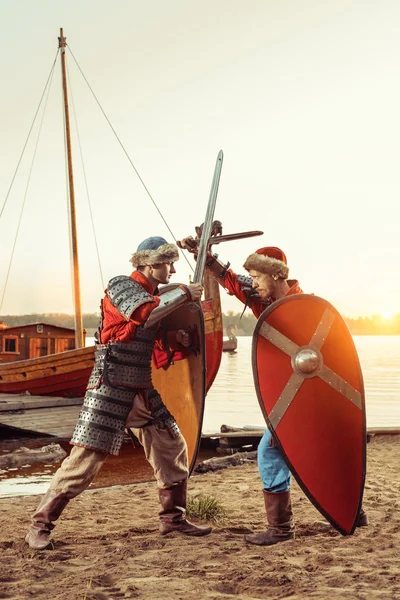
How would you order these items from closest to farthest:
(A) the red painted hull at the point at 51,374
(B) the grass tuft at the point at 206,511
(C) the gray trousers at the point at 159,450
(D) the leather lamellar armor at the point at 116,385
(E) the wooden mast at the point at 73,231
→ (D) the leather lamellar armor at the point at 116,385 → (C) the gray trousers at the point at 159,450 → (B) the grass tuft at the point at 206,511 → (A) the red painted hull at the point at 51,374 → (E) the wooden mast at the point at 73,231

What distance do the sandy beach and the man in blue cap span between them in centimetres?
23

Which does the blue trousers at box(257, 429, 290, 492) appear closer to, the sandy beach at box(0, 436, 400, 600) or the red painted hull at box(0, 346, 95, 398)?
the sandy beach at box(0, 436, 400, 600)

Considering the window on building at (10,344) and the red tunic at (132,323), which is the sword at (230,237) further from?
the window on building at (10,344)

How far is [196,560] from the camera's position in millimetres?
3645

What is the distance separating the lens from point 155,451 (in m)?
4.12

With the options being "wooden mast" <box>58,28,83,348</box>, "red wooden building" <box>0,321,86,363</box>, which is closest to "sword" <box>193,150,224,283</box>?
"wooden mast" <box>58,28,83,348</box>

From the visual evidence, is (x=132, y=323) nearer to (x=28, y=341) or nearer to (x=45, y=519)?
(x=45, y=519)

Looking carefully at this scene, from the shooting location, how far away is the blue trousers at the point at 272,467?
3.99m

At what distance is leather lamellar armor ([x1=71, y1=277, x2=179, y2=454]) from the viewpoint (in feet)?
12.9

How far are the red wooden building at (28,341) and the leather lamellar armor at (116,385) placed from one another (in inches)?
713

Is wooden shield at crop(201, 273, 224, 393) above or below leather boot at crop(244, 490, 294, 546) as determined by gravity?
above

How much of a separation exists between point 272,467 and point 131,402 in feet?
3.00

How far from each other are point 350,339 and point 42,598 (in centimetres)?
213

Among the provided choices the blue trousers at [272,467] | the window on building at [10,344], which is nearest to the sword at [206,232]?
the blue trousers at [272,467]
